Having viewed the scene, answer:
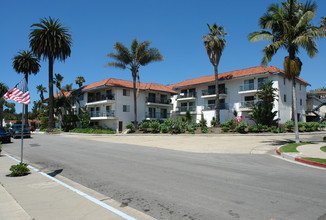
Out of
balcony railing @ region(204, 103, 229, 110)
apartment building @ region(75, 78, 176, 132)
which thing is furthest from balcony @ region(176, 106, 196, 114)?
balcony railing @ region(204, 103, 229, 110)

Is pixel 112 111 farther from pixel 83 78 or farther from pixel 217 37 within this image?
pixel 217 37

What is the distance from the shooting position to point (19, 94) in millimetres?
9523

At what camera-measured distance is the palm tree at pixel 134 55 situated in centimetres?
3706

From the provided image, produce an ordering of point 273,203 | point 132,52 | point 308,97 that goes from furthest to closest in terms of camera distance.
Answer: point 308,97, point 132,52, point 273,203

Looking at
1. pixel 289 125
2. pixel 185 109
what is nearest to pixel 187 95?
pixel 185 109

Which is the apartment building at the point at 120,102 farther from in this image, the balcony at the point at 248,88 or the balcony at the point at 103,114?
the balcony at the point at 248,88

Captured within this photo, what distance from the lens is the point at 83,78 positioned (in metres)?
53.9

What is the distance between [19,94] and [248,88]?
34634 millimetres

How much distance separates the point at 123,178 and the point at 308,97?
4966 cm

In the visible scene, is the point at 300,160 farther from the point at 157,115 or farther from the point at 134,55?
the point at 157,115

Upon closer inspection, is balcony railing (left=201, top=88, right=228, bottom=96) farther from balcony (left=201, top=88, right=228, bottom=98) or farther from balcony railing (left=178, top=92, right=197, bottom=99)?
balcony railing (left=178, top=92, right=197, bottom=99)

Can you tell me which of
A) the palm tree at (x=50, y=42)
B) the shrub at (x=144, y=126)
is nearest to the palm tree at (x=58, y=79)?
the palm tree at (x=50, y=42)

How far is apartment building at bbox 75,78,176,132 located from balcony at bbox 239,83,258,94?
51.2 ft

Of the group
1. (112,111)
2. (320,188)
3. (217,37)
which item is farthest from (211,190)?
(112,111)
